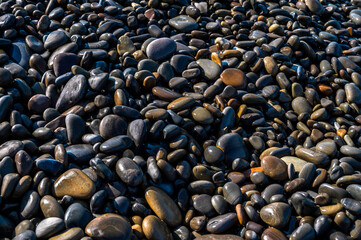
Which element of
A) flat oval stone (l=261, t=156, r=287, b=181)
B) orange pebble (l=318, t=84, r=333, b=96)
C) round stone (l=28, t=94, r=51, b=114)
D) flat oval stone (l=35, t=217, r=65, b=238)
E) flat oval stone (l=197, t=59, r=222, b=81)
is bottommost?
flat oval stone (l=261, t=156, r=287, b=181)

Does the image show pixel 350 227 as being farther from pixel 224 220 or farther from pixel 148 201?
pixel 148 201

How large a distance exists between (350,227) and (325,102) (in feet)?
4.48

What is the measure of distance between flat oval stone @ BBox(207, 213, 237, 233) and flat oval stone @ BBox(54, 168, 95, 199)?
2.77 feet

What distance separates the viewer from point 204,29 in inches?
152

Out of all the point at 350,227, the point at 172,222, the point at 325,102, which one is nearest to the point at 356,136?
the point at 325,102

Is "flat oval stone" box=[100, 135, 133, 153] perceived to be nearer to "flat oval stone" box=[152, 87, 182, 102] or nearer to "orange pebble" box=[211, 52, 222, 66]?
"flat oval stone" box=[152, 87, 182, 102]

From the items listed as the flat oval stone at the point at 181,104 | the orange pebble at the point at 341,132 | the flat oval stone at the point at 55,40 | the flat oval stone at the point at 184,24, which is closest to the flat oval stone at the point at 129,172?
the flat oval stone at the point at 181,104

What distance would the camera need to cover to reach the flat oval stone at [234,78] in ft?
10.2

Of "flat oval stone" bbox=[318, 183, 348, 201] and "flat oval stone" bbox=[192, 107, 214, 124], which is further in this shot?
"flat oval stone" bbox=[192, 107, 214, 124]

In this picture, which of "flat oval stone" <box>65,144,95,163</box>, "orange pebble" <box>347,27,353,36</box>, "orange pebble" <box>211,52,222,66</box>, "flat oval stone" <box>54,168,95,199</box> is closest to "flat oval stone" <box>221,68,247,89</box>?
"orange pebble" <box>211,52,222,66</box>

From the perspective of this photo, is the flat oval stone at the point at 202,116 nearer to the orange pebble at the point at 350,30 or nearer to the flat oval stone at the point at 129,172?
the flat oval stone at the point at 129,172

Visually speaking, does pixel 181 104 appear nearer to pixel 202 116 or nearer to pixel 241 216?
pixel 202 116

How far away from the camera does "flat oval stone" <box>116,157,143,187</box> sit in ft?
7.26

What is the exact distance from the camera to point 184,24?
3820mm
